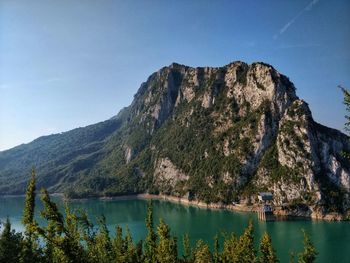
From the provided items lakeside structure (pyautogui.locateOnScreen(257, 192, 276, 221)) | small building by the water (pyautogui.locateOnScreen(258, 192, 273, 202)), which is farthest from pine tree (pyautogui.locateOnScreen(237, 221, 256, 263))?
small building by the water (pyautogui.locateOnScreen(258, 192, 273, 202))

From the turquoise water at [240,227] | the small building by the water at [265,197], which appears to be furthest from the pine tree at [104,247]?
the small building by the water at [265,197]

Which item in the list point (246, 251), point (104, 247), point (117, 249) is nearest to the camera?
point (104, 247)

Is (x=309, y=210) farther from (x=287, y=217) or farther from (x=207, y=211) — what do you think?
(x=207, y=211)

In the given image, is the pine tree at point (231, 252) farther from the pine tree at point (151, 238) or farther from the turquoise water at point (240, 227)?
the turquoise water at point (240, 227)

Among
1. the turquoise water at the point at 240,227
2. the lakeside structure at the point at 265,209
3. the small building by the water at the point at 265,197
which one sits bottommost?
the turquoise water at the point at 240,227

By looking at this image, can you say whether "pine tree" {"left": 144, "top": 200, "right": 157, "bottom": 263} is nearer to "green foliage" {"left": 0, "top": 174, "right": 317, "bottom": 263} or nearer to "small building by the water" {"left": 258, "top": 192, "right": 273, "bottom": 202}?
"green foliage" {"left": 0, "top": 174, "right": 317, "bottom": 263}

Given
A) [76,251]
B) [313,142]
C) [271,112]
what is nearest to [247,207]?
[313,142]

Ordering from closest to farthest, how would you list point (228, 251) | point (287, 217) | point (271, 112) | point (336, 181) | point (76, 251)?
point (76, 251) → point (228, 251) → point (287, 217) → point (336, 181) → point (271, 112)

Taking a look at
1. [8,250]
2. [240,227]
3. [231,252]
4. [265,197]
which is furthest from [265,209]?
[8,250]

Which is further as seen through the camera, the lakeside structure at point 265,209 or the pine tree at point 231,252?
the lakeside structure at point 265,209

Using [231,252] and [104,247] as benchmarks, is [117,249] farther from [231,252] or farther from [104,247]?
[231,252]

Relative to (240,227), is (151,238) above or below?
above
